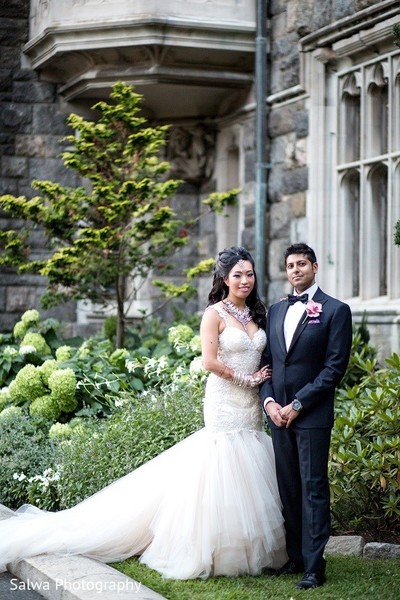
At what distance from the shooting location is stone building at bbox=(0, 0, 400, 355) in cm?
1054

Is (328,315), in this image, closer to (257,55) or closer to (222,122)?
(257,55)

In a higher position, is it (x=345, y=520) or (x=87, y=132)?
(x=87, y=132)

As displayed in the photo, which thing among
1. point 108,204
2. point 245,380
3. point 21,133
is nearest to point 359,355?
point 108,204

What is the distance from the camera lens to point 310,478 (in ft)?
18.5

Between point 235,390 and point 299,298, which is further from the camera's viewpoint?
point 235,390

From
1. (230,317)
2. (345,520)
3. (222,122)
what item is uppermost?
(222,122)

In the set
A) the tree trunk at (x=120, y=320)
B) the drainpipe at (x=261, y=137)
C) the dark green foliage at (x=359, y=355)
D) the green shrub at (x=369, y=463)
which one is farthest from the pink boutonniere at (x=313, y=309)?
the drainpipe at (x=261, y=137)

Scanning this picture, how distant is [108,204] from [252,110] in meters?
2.48

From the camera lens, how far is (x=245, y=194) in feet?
40.6

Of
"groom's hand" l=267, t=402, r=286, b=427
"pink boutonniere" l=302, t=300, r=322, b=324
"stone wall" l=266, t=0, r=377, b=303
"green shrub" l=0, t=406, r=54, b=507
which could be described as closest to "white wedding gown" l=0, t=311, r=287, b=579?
"groom's hand" l=267, t=402, r=286, b=427

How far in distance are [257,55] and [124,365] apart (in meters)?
4.02

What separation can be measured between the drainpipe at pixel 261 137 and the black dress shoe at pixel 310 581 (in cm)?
630

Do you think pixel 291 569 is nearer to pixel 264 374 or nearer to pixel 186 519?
pixel 186 519

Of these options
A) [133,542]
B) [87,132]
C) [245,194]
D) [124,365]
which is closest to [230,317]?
[133,542]
